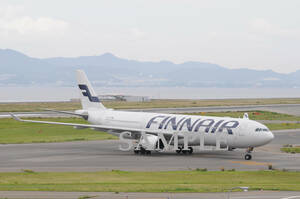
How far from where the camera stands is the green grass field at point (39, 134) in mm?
66644

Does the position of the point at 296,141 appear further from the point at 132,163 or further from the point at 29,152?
the point at 29,152

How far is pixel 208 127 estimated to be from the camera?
50594 millimetres

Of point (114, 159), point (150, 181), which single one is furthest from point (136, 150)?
point (150, 181)

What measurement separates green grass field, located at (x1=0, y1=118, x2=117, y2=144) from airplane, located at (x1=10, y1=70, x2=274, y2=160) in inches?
438

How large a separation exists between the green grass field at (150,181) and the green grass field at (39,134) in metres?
27.8

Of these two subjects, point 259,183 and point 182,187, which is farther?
point 259,183

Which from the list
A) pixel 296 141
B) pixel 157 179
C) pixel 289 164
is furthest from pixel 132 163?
pixel 296 141

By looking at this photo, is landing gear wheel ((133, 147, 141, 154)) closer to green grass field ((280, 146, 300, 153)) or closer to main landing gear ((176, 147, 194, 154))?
main landing gear ((176, 147, 194, 154))

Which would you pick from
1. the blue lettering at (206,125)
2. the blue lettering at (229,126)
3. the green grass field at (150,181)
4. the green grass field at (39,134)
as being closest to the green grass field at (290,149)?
the blue lettering at (229,126)

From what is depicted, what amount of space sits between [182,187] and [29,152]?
26.9m

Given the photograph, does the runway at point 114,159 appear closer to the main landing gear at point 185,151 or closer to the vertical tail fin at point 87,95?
the main landing gear at point 185,151

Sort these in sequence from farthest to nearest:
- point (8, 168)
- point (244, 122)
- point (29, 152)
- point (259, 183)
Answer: point (29, 152) → point (244, 122) → point (8, 168) → point (259, 183)

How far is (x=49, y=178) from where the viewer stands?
36219mm

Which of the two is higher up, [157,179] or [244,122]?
[244,122]
